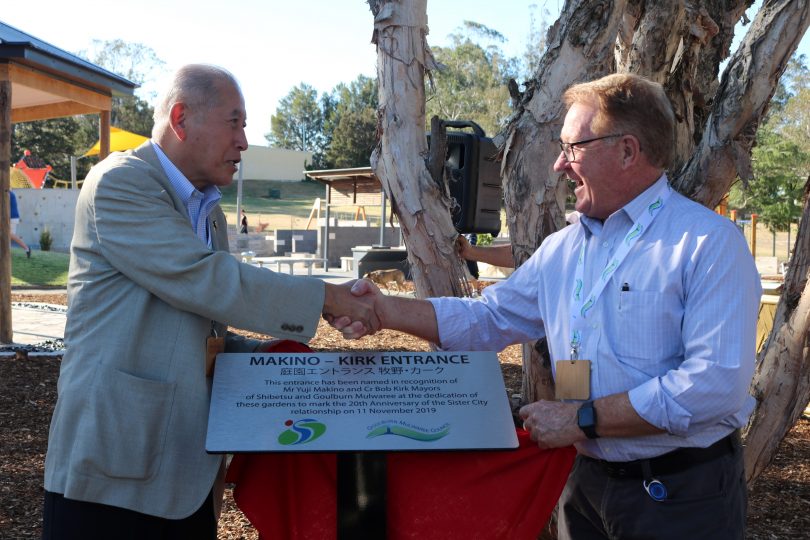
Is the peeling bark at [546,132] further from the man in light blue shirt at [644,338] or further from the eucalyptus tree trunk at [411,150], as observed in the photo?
the man in light blue shirt at [644,338]

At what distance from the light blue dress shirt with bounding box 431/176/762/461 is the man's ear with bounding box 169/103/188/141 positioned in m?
1.23

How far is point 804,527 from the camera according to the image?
4715mm

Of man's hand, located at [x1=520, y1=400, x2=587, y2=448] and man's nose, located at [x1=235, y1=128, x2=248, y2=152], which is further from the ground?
man's nose, located at [x1=235, y1=128, x2=248, y2=152]

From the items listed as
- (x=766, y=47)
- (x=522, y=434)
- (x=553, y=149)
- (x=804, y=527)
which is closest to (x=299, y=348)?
(x=522, y=434)

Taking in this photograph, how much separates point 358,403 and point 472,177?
2.94 metres

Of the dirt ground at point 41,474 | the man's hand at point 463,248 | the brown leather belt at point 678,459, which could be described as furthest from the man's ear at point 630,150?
the dirt ground at point 41,474

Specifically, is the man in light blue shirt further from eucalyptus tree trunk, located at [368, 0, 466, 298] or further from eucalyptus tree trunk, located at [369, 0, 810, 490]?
eucalyptus tree trunk, located at [368, 0, 466, 298]

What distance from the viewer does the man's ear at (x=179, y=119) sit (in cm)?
252

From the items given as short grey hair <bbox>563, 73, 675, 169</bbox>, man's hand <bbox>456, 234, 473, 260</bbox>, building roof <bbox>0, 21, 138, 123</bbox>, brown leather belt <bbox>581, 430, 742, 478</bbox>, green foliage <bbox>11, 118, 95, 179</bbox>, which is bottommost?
brown leather belt <bbox>581, 430, 742, 478</bbox>

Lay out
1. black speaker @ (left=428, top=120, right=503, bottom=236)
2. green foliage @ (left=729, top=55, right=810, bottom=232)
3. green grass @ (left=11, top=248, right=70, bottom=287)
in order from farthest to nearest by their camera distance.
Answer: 1. green foliage @ (left=729, top=55, right=810, bottom=232)
2. green grass @ (left=11, top=248, right=70, bottom=287)
3. black speaker @ (left=428, top=120, right=503, bottom=236)

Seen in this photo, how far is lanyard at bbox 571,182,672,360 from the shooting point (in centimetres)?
232

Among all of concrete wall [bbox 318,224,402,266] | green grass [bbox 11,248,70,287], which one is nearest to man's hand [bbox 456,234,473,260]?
green grass [bbox 11,248,70,287]

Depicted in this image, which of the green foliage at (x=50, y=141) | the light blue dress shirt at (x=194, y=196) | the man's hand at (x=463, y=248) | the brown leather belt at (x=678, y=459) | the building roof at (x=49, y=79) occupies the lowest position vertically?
the brown leather belt at (x=678, y=459)

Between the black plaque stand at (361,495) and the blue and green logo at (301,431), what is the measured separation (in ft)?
0.34
